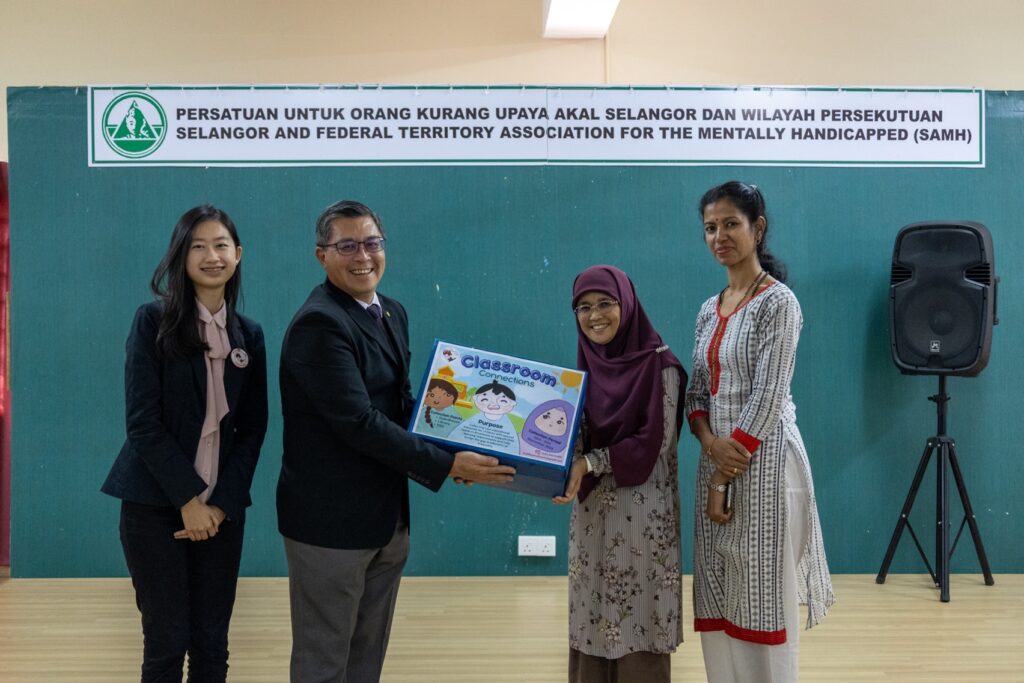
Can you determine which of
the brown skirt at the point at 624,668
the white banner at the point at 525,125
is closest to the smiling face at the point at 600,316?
the brown skirt at the point at 624,668

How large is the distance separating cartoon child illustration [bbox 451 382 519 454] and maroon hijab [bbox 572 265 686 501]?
0.23 m

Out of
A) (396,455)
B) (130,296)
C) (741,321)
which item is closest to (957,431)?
(741,321)

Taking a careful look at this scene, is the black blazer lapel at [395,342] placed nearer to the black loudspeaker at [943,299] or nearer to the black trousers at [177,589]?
the black trousers at [177,589]

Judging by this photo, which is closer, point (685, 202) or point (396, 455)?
point (396, 455)

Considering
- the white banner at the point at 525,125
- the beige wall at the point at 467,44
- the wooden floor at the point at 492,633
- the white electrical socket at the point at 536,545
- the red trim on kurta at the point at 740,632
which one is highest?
the beige wall at the point at 467,44

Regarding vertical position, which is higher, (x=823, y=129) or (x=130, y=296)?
(x=823, y=129)

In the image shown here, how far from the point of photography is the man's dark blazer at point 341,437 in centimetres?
205

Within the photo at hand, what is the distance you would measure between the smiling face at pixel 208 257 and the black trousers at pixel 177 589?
0.56 meters

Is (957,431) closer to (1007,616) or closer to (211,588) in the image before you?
(1007,616)

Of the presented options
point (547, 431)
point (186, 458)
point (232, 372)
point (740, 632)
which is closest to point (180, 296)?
point (232, 372)

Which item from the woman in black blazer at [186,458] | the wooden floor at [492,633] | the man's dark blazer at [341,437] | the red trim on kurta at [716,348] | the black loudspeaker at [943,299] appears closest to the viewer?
the man's dark blazer at [341,437]

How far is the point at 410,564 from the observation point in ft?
14.5

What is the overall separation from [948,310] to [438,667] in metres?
2.76

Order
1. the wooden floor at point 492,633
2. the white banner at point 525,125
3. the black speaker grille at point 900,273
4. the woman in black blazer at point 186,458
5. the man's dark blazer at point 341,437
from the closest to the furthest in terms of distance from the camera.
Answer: the man's dark blazer at point 341,437 → the woman in black blazer at point 186,458 → the wooden floor at point 492,633 → the black speaker grille at point 900,273 → the white banner at point 525,125
